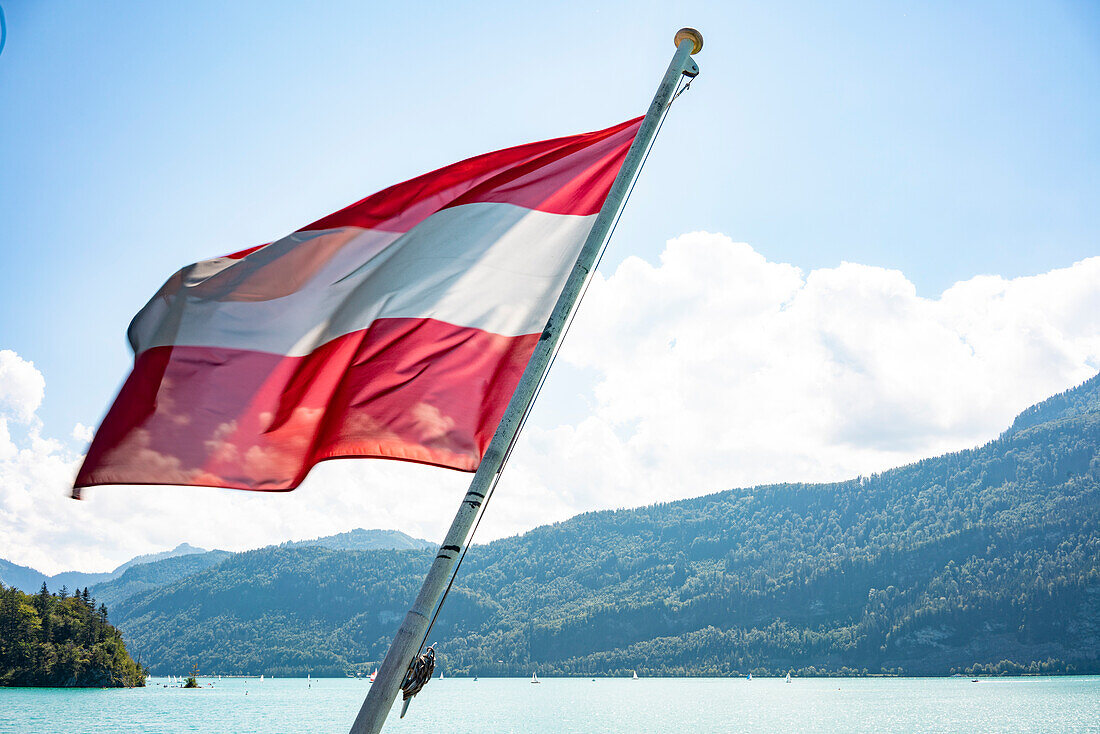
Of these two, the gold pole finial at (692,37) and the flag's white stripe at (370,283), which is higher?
the gold pole finial at (692,37)

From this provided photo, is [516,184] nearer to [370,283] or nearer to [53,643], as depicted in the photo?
[370,283]

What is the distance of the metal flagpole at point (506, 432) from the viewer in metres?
4.50

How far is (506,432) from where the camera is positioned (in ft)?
16.4

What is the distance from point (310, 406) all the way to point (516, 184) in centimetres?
241

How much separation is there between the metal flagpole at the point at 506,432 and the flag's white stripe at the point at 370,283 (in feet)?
3.62

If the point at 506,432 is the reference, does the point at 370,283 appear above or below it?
above

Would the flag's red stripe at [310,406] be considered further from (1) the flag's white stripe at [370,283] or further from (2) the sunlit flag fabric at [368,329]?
(1) the flag's white stripe at [370,283]

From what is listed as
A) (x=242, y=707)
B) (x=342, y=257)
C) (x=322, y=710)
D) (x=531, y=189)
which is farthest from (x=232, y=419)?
(x=242, y=707)

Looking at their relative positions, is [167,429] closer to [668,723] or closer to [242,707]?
[668,723]

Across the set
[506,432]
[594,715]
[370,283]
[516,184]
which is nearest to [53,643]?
[594,715]

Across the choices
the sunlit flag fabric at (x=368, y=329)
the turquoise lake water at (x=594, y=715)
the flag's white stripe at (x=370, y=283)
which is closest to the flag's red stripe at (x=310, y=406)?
the sunlit flag fabric at (x=368, y=329)

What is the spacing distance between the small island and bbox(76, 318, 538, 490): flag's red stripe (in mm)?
151534

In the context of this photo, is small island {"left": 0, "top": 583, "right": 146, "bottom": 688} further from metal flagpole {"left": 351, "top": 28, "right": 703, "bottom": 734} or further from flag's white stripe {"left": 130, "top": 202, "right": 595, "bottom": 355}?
metal flagpole {"left": 351, "top": 28, "right": 703, "bottom": 734}

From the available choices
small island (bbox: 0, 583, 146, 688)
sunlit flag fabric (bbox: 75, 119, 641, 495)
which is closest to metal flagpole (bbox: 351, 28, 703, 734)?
sunlit flag fabric (bbox: 75, 119, 641, 495)
